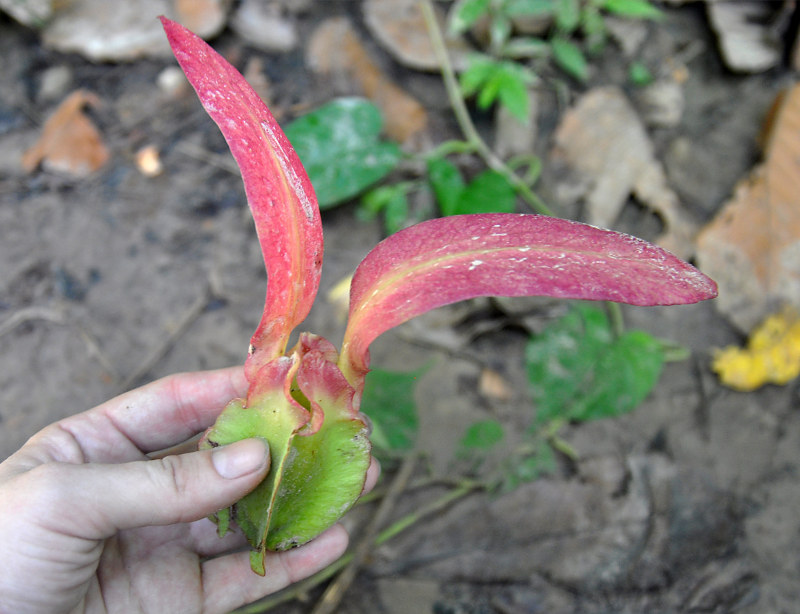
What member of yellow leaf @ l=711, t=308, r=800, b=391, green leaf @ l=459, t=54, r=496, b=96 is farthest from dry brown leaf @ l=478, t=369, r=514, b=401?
green leaf @ l=459, t=54, r=496, b=96

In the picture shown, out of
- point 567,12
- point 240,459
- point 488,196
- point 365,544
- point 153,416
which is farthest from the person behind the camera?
point 567,12

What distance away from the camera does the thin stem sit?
68.5 inches

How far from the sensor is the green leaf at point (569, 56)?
1.81m

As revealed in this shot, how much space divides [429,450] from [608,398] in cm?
49

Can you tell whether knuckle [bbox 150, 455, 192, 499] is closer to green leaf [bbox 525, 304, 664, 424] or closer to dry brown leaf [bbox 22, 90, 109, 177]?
green leaf [bbox 525, 304, 664, 424]

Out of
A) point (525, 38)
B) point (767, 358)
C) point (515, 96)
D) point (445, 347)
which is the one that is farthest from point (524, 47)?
point (767, 358)

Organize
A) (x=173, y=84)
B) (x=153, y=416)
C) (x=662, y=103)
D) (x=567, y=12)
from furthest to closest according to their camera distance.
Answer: (x=173, y=84)
(x=662, y=103)
(x=567, y=12)
(x=153, y=416)

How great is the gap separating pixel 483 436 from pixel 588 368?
0.33 metres

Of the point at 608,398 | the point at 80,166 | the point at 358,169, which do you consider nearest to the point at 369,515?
the point at 608,398

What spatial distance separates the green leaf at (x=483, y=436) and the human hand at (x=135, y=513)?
0.57 meters

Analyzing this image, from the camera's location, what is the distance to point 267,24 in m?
2.00

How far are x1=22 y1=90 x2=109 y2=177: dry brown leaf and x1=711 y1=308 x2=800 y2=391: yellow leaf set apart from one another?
209 centimetres

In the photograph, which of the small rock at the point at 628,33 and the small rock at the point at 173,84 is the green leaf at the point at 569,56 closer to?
the small rock at the point at 628,33

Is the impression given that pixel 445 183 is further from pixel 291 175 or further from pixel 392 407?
pixel 291 175
